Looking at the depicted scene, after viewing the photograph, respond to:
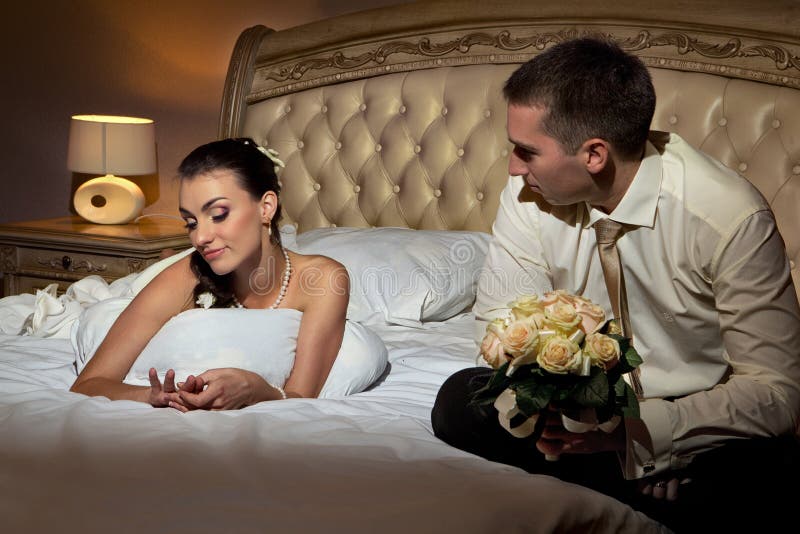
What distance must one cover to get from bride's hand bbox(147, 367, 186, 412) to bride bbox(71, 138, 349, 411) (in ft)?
0.09

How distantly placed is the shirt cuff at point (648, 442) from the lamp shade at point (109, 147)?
3.12 meters

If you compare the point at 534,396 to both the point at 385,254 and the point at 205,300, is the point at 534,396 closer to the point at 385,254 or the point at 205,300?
the point at 205,300

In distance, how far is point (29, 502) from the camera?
1577mm

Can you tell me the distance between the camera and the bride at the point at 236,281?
2.32m

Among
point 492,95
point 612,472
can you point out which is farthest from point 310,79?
point 612,472

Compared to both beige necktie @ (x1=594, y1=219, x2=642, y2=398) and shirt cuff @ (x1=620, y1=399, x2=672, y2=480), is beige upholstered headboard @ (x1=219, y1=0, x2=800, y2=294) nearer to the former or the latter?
beige necktie @ (x1=594, y1=219, x2=642, y2=398)

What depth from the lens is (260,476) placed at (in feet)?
5.65

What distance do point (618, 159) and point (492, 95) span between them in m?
1.56

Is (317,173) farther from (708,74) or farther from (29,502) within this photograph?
(29,502)

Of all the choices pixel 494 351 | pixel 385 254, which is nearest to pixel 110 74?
pixel 385 254

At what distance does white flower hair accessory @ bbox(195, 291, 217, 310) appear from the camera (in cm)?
248

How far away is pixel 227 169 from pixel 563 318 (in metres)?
1.17

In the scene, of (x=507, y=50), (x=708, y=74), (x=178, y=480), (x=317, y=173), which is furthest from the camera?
(x=317, y=173)

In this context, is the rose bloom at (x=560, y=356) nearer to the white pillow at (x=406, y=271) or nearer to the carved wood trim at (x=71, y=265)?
the white pillow at (x=406, y=271)
